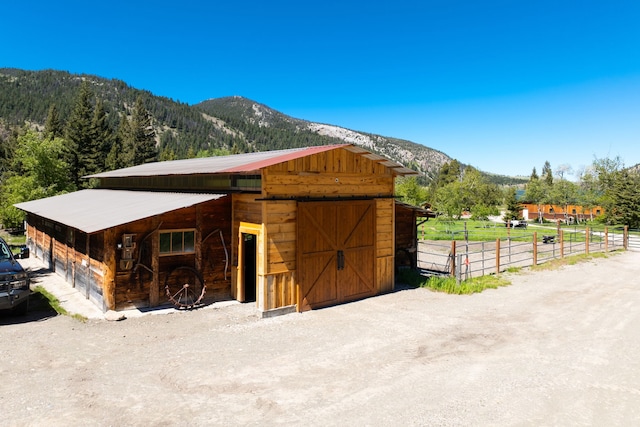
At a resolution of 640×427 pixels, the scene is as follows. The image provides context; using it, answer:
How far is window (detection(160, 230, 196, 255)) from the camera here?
38.8ft

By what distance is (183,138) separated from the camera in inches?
5241

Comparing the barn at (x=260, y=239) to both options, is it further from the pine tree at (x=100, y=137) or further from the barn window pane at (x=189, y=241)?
the pine tree at (x=100, y=137)

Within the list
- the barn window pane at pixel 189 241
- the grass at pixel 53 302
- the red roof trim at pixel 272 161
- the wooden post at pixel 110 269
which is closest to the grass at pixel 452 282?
the red roof trim at pixel 272 161

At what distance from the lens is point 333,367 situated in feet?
26.6

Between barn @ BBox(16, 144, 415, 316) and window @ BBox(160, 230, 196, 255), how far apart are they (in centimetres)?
3

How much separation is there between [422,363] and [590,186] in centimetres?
7320

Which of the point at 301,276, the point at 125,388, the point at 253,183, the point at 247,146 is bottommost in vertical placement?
the point at 125,388

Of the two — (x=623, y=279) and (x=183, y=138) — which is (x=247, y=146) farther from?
(x=623, y=279)

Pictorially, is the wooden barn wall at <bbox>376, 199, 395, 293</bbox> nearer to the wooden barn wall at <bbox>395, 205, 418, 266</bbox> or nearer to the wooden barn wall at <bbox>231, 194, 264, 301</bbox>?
the wooden barn wall at <bbox>395, 205, 418, 266</bbox>

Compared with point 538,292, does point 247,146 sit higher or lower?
higher

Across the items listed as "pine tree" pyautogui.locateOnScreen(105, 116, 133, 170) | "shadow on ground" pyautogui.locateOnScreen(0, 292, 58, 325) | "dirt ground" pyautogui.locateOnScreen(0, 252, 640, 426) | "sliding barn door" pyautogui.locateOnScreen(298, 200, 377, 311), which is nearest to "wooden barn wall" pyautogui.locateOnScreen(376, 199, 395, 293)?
"sliding barn door" pyautogui.locateOnScreen(298, 200, 377, 311)

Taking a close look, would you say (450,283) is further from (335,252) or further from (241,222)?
(241,222)

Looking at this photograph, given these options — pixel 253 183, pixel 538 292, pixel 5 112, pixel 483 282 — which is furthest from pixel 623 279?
pixel 5 112

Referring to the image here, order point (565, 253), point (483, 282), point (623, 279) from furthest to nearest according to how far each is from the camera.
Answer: point (565, 253), point (623, 279), point (483, 282)
